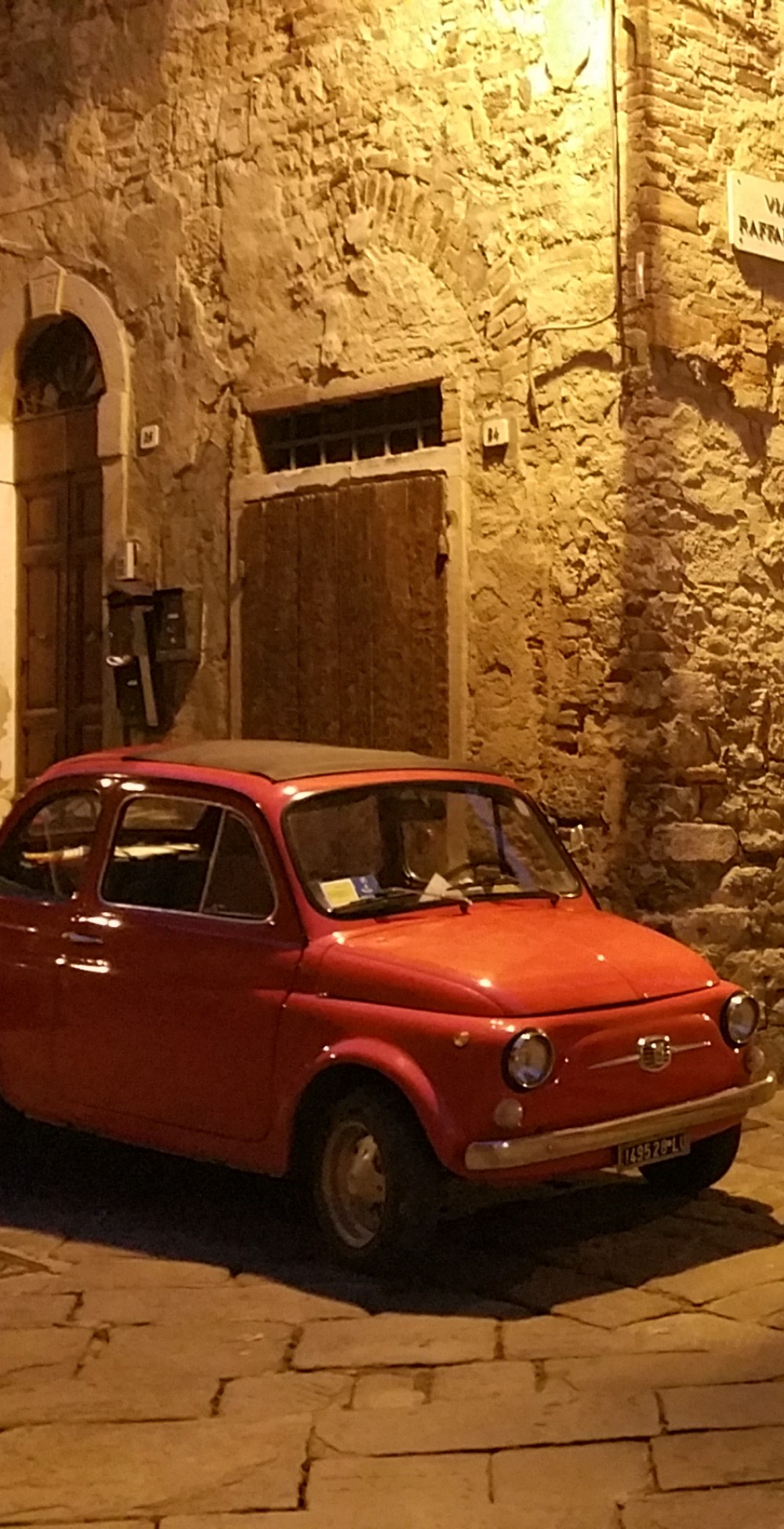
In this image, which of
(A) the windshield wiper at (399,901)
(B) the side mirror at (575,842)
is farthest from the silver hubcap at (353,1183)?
(B) the side mirror at (575,842)

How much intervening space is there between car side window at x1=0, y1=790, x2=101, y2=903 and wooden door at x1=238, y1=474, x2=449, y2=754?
8.02ft

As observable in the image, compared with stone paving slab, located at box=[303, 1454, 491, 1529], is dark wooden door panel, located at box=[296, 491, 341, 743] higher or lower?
higher

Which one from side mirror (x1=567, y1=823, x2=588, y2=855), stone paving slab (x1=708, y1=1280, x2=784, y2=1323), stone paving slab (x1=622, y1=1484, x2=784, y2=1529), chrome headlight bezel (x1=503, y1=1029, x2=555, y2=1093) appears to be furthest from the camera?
side mirror (x1=567, y1=823, x2=588, y2=855)

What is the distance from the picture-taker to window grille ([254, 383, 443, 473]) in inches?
355

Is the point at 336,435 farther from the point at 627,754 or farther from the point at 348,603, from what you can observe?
the point at 627,754

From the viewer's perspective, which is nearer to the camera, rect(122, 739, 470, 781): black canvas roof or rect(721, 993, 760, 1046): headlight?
rect(721, 993, 760, 1046): headlight

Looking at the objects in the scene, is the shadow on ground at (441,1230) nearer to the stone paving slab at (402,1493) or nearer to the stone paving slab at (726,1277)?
the stone paving slab at (726,1277)

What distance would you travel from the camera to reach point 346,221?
9211 mm

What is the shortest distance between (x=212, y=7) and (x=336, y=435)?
2508 millimetres

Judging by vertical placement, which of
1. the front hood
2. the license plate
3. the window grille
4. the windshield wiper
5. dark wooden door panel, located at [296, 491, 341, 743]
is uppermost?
the window grille

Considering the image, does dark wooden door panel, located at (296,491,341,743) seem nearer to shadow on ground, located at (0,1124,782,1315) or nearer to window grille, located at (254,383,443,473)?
window grille, located at (254,383,443,473)

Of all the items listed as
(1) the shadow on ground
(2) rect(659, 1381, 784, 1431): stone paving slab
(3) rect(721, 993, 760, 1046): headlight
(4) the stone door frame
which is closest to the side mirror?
(1) the shadow on ground

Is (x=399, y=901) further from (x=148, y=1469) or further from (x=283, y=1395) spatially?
(x=148, y=1469)

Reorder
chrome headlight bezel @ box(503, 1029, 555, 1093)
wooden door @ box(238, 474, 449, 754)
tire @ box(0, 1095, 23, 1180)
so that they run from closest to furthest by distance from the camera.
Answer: chrome headlight bezel @ box(503, 1029, 555, 1093) < tire @ box(0, 1095, 23, 1180) < wooden door @ box(238, 474, 449, 754)
